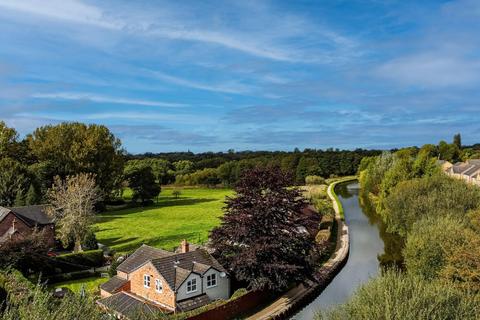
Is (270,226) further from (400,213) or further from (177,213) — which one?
(177,213)

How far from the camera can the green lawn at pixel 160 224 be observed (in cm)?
4175

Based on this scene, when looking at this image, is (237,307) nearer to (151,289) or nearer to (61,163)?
(151,289)

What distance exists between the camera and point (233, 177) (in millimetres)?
109188

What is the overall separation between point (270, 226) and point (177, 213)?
38332mm

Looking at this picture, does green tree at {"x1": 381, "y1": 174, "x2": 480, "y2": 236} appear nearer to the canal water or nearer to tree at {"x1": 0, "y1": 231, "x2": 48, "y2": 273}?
the canal water

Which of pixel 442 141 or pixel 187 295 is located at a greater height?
pixel 442 141

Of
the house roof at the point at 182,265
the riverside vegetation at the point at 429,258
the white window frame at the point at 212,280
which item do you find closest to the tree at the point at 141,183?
the riverside vegetation at the point at 429,258

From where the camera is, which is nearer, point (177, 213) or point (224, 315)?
point (224, 315)

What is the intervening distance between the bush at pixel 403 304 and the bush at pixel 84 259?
2287cm

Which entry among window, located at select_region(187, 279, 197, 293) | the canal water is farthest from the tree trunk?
the canal water

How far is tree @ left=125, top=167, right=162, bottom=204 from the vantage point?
7044 centimetres

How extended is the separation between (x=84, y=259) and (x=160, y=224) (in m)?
19.4

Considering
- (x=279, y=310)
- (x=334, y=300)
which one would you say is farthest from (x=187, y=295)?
(x=334, y=300)

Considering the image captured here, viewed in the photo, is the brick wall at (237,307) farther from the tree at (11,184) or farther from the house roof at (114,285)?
the tree at (11,184)
